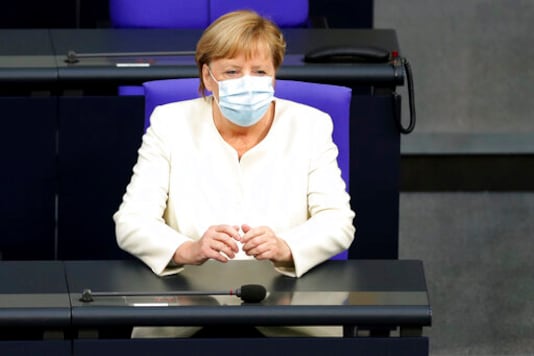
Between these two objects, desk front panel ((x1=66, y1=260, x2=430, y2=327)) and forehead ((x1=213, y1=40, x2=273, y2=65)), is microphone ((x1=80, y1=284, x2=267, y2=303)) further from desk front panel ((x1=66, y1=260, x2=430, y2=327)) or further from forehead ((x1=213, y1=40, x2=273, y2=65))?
forehead ((x1=213, y1=40, x2=273, y2=65))

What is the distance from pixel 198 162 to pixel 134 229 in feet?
0.80

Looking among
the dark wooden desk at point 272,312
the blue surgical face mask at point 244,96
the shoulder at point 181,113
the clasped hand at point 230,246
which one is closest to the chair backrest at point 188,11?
the shoulder at point 181,113

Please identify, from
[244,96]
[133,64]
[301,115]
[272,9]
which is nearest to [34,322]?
[244,96]

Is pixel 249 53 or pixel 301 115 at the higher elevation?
pixel 249 53

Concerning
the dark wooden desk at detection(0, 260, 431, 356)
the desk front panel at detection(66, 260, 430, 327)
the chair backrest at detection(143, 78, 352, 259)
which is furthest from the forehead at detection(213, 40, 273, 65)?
the dark wooden desk at detection(0, 260, 431, 356)

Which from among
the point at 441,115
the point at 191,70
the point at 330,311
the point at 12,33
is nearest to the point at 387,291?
the point at 330,311

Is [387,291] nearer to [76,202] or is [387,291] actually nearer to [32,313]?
[32,313]

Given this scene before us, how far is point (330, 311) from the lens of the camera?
105 inches

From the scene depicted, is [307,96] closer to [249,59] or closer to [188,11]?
[249,59]

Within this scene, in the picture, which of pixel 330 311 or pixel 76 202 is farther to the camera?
pixel 76 202

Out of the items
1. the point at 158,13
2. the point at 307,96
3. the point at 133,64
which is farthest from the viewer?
the point at 158,13

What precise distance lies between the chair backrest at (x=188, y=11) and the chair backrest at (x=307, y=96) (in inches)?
48.3

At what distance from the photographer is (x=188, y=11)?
15.6ft

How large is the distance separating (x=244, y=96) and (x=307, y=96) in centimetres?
37
